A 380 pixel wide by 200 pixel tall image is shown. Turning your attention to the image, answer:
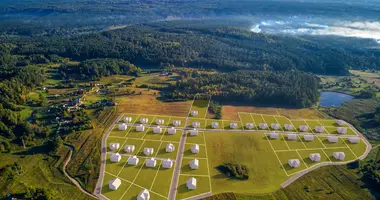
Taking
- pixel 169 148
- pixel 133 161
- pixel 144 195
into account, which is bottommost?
pixel 144 195

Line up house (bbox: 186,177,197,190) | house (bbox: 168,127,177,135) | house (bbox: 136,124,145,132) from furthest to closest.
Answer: house (bbox: 136,124,145,132) → house (bbox: 168,127,177,135) → house (bbox: 186,177,197,190)

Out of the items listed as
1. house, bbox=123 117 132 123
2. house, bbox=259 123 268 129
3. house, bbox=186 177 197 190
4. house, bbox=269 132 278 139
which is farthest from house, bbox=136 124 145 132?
house, bbox=269 132 278 139

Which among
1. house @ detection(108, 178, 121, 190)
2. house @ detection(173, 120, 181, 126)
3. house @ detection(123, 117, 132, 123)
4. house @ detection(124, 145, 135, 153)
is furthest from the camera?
house @ detection(123, 117, 132, 123)

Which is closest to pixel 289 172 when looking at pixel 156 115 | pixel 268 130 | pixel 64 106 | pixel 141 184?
pixel 268 130

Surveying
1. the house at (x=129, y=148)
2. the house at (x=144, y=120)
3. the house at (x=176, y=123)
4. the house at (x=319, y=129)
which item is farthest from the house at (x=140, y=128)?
the house at (x=319, y=129)

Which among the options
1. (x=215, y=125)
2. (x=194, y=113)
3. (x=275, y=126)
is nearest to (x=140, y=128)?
(x=194, y=113)

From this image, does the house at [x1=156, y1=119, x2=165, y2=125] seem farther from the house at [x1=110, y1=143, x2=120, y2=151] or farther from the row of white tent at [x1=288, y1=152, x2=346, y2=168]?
the row of white tent at [x1=288, y1=152, x2=346, y2=168]

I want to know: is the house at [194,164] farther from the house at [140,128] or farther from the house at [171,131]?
the house at [140,128]

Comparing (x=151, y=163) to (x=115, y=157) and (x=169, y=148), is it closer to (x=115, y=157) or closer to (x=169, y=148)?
(x=169, y=148)

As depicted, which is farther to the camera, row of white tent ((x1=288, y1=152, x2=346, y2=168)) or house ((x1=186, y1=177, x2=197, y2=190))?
row of white tent ((x1=288, y1=152, x2=346, y2=168))
